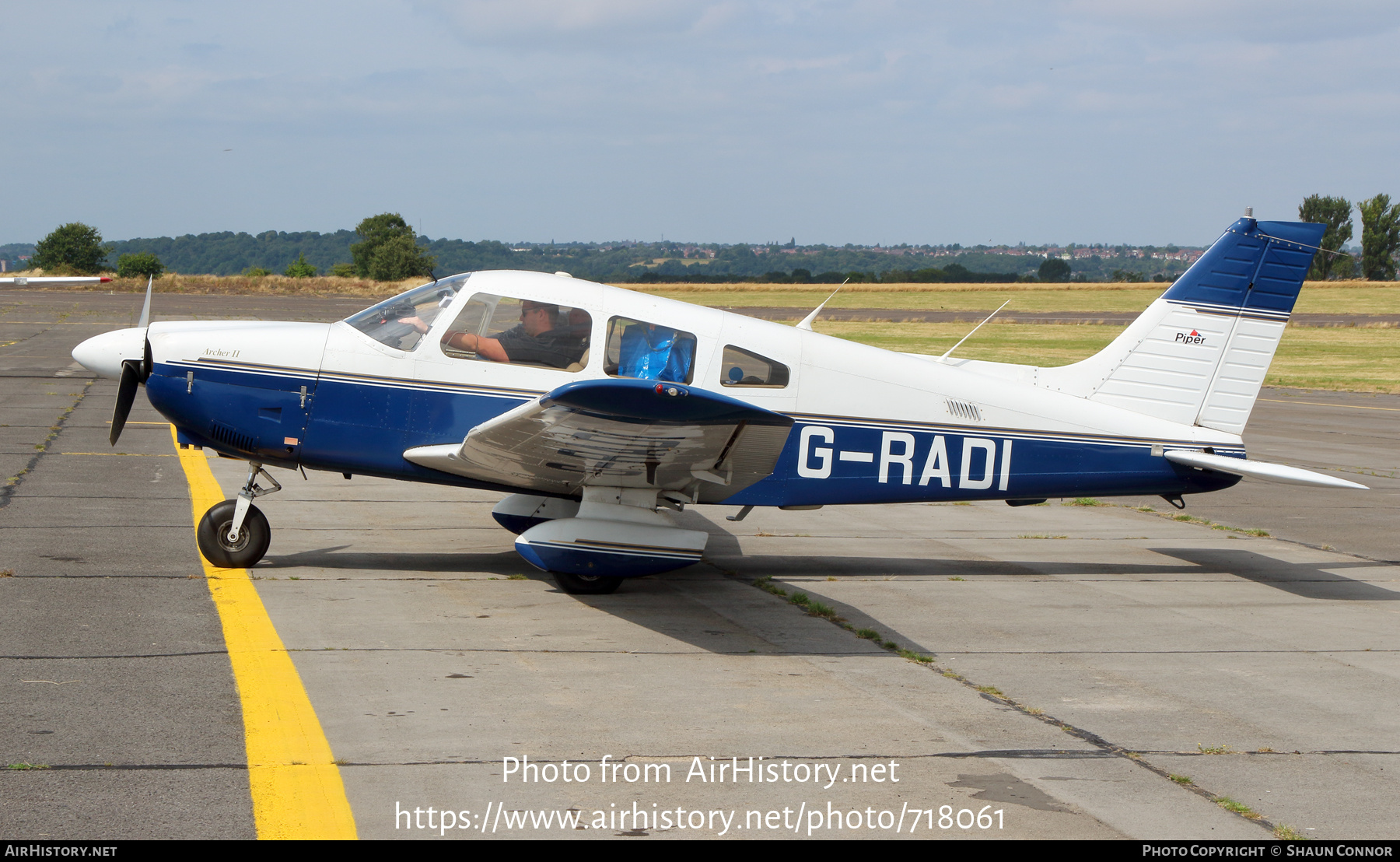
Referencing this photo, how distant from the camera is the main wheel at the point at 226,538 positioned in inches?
317

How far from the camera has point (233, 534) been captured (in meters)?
8.05

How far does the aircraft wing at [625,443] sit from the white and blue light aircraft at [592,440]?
3 centimetres

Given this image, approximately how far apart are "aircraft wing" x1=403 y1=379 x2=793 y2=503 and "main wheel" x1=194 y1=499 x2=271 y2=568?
4.05ft

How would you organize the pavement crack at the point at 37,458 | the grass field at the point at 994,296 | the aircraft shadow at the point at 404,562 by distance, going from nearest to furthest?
the aircraft shadow at the point at 404,562
the pavement crack at the point at 37,458
the grass field at the point at 994,296

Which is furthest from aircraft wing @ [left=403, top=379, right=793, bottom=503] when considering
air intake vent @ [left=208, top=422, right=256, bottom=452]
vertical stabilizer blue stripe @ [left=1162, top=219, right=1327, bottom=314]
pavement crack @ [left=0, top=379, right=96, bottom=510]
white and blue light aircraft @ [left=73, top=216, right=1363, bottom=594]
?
pavement crack @ [left=0, top=379, right=96, bottom=510]

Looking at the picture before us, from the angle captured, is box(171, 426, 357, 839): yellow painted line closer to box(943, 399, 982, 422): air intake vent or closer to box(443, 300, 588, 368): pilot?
box(443, 300, 588, 368): pilot

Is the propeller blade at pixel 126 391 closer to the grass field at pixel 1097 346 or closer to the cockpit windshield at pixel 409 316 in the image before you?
Result: the cockpit windshield at pixel 409 316

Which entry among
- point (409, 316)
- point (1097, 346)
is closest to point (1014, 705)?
point (409, 316)

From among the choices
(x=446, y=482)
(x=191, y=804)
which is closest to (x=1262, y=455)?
(x=446, y=482)

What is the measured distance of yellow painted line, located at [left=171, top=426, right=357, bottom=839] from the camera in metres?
4.12

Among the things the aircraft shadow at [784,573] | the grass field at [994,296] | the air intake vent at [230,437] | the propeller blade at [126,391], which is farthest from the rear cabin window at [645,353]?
the grass field at [994,296]

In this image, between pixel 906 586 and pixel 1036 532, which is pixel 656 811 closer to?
pixel 906 586

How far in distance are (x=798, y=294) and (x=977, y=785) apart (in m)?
72.5

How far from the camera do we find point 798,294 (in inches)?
3000
